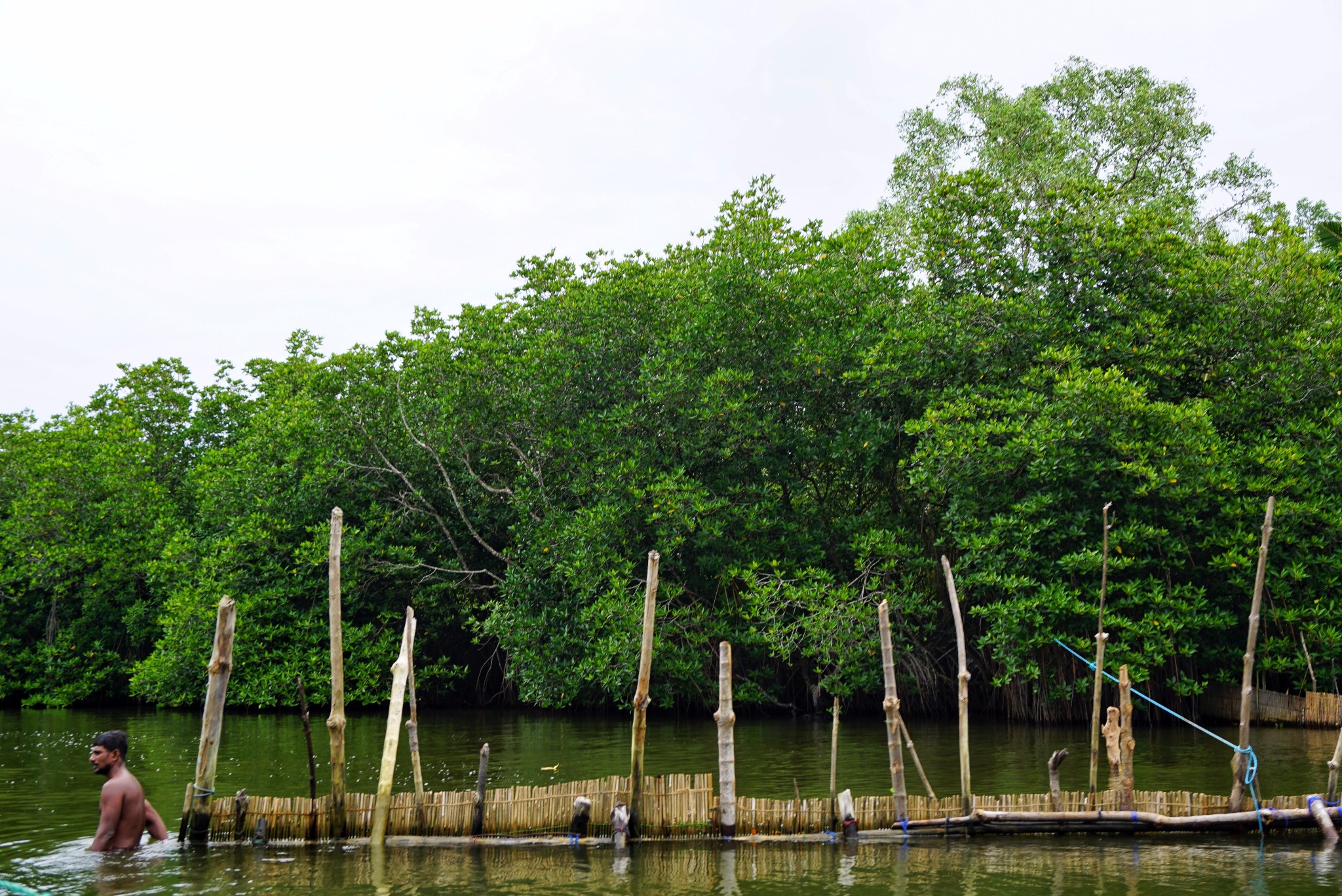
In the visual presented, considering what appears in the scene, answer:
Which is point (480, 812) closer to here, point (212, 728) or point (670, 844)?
point (670, 844)

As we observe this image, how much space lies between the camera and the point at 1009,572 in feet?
58.1

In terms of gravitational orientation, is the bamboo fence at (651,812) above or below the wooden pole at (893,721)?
below

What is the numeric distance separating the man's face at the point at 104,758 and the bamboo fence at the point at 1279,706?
1575 centimetres

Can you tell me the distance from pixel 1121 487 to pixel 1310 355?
148 inches

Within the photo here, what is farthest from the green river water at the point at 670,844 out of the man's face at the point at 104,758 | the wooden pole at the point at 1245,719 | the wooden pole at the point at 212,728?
the man's face at the point at 104,758

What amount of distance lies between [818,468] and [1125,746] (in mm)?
12914

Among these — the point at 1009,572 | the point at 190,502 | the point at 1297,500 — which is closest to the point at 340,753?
the point at 1009,572

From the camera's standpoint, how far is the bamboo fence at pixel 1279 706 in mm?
16609

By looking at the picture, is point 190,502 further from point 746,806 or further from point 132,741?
point 746,806

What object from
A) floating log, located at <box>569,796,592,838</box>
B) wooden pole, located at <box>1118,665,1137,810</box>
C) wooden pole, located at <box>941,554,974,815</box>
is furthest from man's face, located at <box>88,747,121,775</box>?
wooden pole, located at <box>1118,665,1137,810</box>

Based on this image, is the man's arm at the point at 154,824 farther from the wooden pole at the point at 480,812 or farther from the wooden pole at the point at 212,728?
the wooden pole at the point at 480,812

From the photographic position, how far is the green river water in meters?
8.25

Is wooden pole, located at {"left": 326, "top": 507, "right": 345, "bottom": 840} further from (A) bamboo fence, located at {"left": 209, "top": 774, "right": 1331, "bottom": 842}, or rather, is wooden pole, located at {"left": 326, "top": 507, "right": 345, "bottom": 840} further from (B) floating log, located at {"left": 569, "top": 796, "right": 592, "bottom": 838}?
(B) floating log, located at {"left": 569, "top": 796, "right": 592, "bottom": 838}

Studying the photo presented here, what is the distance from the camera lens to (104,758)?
8.98m
